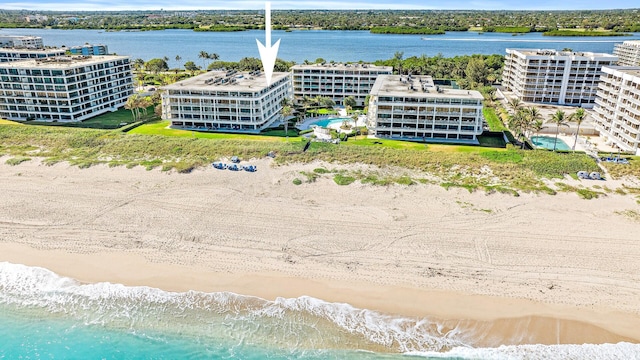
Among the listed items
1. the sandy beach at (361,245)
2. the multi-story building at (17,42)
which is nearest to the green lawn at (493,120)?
the sandy beach at (361,245)

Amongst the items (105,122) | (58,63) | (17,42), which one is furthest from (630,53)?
(17,42)

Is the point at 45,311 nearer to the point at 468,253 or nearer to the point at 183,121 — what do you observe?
the point at 468,253

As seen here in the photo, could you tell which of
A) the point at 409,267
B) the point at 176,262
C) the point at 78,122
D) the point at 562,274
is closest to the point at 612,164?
the point at 562,274

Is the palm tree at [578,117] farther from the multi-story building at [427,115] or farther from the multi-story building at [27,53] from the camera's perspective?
the multi-story building at [27,53]

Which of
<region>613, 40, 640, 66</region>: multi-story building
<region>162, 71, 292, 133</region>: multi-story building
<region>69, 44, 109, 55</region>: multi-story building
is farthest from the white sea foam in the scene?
<region>69, 44, 109, 55</region>: multi-story building

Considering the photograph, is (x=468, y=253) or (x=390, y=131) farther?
(x=390, y=131)

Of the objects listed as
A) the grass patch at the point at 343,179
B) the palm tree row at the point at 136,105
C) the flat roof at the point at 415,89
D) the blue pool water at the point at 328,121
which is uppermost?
the flat roof at the point at 415,89
